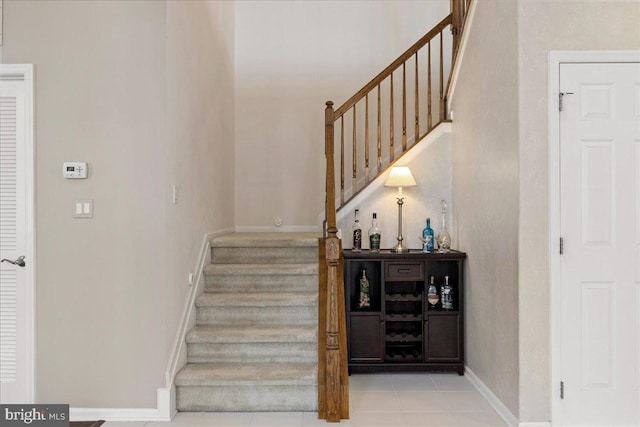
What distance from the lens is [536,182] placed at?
9.78 ft

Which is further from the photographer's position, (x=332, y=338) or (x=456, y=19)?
(x=456, y=19)

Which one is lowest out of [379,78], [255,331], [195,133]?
[255,331]

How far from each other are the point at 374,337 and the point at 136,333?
6.30ft

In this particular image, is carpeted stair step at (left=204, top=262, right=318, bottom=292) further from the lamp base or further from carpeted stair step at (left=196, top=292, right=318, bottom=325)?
the lamp base

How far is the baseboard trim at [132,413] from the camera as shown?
10.5 ft

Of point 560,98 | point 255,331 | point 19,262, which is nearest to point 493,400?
point 255,331

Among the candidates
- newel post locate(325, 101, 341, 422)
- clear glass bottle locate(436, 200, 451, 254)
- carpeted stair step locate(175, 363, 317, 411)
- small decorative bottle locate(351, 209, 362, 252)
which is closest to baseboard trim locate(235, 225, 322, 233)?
small decorative bottle locate(351, 209, 362, 252)

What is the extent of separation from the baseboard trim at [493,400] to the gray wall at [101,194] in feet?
7.43

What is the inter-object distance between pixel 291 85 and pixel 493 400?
398 cm

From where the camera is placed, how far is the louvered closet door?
129 inches

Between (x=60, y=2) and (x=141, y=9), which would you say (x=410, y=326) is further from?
(x=60, y=2)

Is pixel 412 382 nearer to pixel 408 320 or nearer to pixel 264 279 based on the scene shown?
pixel 408 320

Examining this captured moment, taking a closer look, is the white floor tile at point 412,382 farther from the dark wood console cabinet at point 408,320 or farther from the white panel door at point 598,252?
the white panel door at point 598,252

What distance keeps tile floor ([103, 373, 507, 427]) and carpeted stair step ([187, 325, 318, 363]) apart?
411mm
